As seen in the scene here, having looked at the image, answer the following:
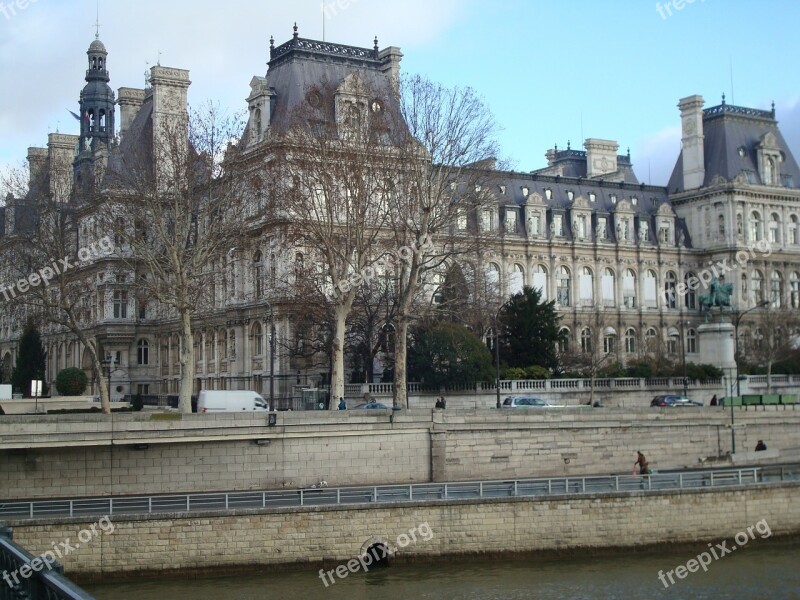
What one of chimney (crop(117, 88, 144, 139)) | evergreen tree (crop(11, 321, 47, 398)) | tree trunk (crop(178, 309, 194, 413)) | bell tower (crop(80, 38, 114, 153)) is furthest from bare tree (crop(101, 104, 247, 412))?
bell tower (crop(80, 38, 114, 153))

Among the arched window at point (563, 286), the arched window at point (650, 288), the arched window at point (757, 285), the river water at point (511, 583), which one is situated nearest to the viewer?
the river water at point (511, 583)

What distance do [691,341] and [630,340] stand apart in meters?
6.31

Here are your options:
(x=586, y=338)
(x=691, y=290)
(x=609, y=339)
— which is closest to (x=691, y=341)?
(x=691, y=290)

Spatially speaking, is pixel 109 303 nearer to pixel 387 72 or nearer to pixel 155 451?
pixel 387 72

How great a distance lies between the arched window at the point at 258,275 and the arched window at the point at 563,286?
29102mm

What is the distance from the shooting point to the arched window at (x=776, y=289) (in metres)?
93.6

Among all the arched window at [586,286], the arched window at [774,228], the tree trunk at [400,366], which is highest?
the arched window at [774,228]

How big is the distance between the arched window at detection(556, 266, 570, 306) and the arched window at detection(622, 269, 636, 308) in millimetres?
5183

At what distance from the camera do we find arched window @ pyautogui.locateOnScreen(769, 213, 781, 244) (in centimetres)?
9519

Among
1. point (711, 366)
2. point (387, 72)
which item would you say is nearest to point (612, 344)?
point (711, 366)

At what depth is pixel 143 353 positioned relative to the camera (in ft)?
274

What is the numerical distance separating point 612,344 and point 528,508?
54936 mm

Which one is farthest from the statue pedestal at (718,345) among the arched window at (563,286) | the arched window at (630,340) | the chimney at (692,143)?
the chimney at (692,143)

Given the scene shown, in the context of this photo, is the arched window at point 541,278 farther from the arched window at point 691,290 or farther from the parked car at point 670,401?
the parked car at point 670,401
